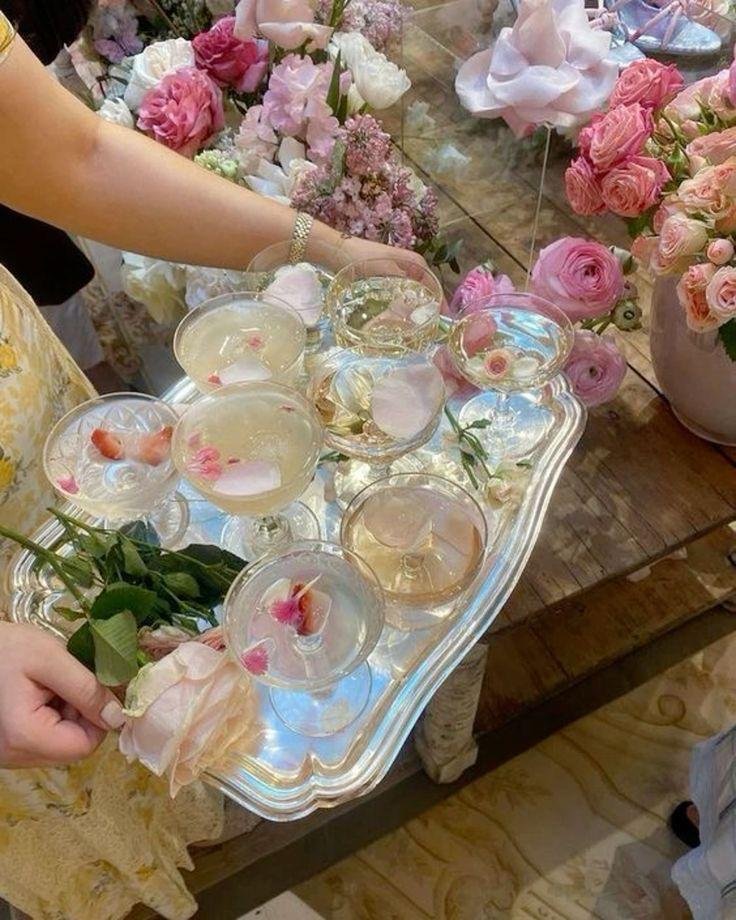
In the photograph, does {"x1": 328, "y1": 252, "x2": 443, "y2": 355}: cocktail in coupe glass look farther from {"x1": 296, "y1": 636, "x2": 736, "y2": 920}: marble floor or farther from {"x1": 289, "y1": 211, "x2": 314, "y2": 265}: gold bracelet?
{"x1": 296, "y1": 636, "x2": 736, "y2": 920}: marble floor

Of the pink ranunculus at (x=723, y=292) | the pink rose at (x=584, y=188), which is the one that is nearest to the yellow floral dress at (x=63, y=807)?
the pink rose at (x=584, y=188)

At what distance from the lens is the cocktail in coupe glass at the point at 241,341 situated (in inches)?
31.0

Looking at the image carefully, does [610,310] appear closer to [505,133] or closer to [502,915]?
[505,133]

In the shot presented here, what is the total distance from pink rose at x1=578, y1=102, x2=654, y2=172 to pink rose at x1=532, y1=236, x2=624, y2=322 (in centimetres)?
11

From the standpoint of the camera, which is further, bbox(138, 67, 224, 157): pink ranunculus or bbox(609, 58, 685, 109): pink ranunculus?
bbox(138, 67, 224, 157): pink ranunculus

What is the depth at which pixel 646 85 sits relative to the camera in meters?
0.80

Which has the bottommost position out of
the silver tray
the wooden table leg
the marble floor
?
the marble floor

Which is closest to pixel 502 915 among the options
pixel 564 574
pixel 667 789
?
pixel 667 789

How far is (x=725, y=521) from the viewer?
960 millimetres

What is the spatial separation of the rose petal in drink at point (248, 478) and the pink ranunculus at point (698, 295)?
42 cm

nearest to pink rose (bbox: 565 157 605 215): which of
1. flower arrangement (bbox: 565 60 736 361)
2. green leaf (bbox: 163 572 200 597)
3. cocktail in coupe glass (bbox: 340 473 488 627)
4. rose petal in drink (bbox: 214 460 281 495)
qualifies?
flower arrangement (bbox: 565 60 736 361)

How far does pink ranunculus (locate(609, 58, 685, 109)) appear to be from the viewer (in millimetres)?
805

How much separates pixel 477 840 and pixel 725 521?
2.33 ft

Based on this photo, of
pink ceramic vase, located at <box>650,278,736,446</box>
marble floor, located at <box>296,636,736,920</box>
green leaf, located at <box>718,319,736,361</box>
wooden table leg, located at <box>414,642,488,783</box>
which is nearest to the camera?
green leaf, located at <box>718,319,736,361</box>
